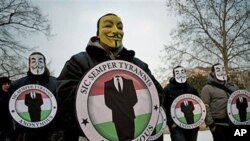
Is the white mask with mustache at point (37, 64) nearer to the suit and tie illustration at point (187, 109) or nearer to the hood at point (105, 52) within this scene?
the suit and tie illustration at point (187, 109)

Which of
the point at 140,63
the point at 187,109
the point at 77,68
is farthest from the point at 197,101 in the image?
the point at 77,68

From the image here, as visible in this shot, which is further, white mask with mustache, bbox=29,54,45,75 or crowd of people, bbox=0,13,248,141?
white mask with mustache, bbox=29,54,45,75

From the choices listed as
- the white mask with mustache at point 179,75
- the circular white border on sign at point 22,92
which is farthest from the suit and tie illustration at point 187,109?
the circular white border on sign at point 22,92

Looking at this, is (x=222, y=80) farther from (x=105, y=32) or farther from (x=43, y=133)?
(x=105, y=32)

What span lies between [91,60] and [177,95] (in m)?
4.27

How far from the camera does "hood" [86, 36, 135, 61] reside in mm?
2572

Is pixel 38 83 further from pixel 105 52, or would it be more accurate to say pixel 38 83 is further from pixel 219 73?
pixel 105 52

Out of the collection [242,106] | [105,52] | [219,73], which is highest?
[219,73]

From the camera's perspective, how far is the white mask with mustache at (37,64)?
5844 millimetres

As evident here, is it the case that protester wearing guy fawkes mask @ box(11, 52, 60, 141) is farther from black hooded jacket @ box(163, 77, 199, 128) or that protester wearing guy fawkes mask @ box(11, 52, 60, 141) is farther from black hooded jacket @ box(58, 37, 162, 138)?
black hooded jacket @ box(58, 37, 162, 138)

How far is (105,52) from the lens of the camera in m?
2.57

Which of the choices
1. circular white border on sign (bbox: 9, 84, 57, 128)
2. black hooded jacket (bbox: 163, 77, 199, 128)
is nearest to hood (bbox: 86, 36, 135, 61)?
circular white border on sign (bbox: 9, 84, 57, 128)

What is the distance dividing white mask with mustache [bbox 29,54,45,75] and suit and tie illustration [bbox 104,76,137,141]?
3.55m

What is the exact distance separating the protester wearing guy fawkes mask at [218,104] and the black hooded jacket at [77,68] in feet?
12.3
